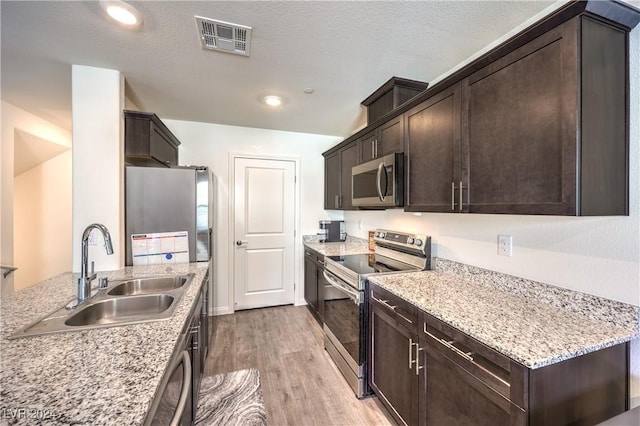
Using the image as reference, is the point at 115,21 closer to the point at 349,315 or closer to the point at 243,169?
the point at 243,169

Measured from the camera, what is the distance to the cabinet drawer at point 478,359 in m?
0.95

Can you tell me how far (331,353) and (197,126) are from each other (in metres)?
3.03

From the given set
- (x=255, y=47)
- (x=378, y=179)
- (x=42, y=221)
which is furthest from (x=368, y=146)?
(x=42, y=221)

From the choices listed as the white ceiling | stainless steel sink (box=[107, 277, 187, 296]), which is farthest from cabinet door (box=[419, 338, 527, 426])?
the white ceiling

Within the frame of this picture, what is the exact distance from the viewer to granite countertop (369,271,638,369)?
954 millimetres

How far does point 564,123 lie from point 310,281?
291 cm

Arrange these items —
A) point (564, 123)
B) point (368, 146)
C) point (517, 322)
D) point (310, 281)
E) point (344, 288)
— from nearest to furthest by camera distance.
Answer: point (564, 123) → point (517, 322) → point (344, 288) → point (368, 146) → point (310, 281)

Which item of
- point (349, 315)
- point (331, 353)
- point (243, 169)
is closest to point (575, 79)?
point (349, 315)

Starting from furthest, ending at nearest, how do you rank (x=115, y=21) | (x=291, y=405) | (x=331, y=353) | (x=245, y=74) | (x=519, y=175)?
(x=331, y=353)
(x=245, y=74)
(x=291, y=405)
(x=115, y=21)
(x=519, y=175)

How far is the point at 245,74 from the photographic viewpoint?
2115 mm

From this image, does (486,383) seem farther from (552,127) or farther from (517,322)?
(552,127)

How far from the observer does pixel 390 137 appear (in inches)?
85.7

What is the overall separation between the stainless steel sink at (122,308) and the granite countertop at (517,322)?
140 centimetres

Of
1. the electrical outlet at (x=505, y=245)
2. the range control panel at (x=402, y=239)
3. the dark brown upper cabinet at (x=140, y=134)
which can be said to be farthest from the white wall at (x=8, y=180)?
the electrical outlet at (x=505, y=245)
